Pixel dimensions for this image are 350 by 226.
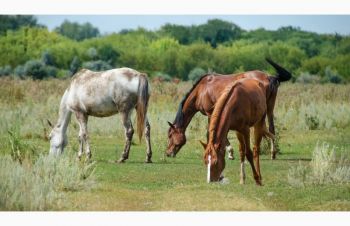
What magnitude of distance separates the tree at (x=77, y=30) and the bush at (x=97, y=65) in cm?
58

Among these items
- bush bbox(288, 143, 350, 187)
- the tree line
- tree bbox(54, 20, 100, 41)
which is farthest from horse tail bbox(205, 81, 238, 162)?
tree bbox(54, 20, 100, 41)

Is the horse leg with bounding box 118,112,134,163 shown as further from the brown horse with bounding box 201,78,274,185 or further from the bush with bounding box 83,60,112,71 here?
the brown horse with bounding box 201,78,274,185

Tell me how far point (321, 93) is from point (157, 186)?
13.0 feet

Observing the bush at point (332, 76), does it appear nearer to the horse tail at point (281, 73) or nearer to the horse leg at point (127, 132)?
the horse tail at point (281, 73)

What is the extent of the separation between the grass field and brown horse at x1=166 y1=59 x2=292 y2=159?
0.45 metres

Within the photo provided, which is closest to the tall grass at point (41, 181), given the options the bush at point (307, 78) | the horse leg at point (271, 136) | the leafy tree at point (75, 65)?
the horse leg at point (271, 136)

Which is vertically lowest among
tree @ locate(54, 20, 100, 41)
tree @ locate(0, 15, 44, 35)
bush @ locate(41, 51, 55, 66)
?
bush @ locate(41, 51, 55, 66)

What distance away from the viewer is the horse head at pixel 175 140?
16625 mm

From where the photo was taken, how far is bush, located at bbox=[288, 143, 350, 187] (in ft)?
50.0

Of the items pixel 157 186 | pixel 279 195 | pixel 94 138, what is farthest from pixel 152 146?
pixel 279 195

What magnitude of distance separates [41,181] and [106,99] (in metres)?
3.25

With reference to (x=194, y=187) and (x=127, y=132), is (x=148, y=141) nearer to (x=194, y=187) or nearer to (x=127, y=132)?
(x=127, y=132)

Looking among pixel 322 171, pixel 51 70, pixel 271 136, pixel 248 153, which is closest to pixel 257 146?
pixel 248 153
